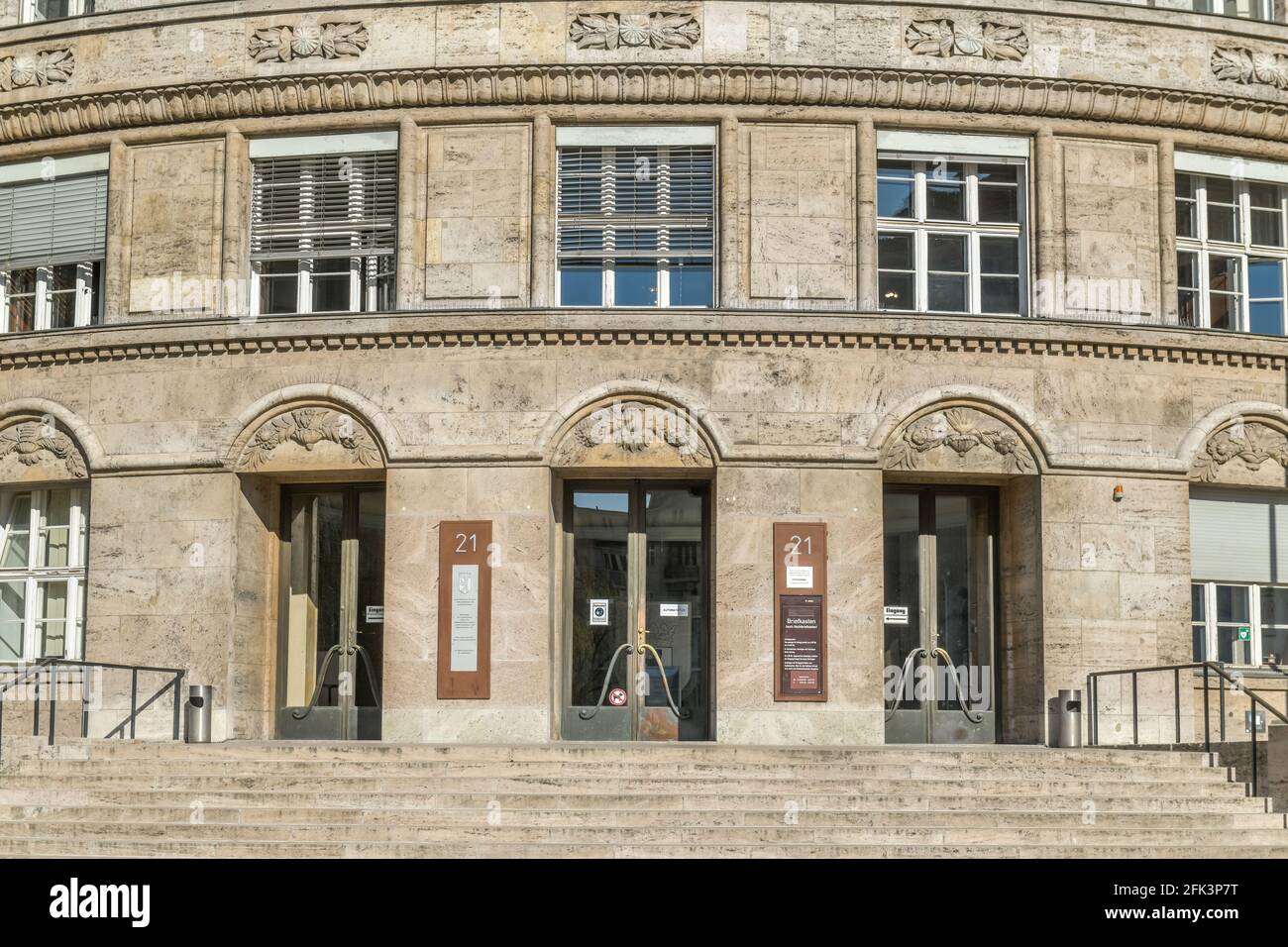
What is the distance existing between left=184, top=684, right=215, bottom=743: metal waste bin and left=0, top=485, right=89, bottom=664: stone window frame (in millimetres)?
2525

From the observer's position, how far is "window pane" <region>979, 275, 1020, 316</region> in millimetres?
21750

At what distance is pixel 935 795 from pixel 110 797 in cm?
781

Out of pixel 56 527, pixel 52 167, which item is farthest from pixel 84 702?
pixel 52 167

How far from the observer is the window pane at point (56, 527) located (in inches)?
886

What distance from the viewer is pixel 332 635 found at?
21953 millimetres

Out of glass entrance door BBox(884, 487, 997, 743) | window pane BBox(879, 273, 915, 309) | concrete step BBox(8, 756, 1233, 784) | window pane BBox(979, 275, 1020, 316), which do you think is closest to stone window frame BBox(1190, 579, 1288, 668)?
glass entrance door BBox(884, 487, 997, 743)

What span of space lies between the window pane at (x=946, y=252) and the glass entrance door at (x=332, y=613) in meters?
7.48

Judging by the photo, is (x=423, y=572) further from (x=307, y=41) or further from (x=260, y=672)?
(x=307, y=41)

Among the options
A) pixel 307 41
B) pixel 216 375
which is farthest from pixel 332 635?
pixel 307 41

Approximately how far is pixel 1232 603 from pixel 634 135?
9.42 meters

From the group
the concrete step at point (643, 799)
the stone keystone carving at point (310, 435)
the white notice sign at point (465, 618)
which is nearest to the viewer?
the concrete step at point (643, 799)


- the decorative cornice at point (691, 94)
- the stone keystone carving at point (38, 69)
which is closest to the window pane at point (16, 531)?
the decorative cornice at point (691, 94)

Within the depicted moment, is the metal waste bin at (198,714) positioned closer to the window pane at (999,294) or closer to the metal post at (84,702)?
the metal post at (84,702)

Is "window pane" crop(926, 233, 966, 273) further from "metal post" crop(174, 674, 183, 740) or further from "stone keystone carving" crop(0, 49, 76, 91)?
"stone keystone carving" crop(0, 49, 76, 91)
